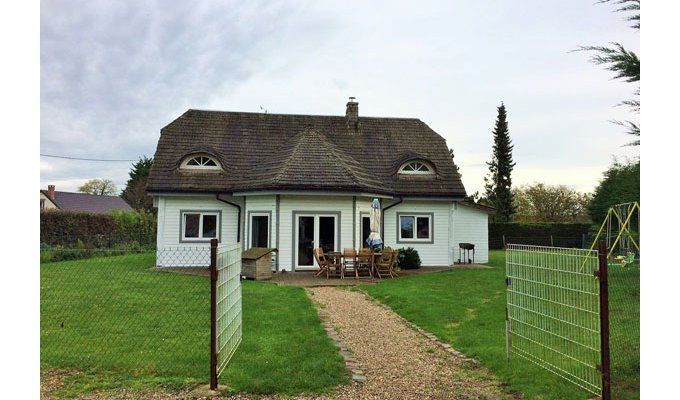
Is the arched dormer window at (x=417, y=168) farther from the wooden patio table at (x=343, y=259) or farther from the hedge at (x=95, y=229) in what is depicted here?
the hedge at (x=95, y=229)

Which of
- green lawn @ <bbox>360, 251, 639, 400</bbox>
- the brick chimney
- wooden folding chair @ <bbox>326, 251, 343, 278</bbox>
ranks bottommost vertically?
green lawn @ <bbox>360, 251, 639, 400</bbox>

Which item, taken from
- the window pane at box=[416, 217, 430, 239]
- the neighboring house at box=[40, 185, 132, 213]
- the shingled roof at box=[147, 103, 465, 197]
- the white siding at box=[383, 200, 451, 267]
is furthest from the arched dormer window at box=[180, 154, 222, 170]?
the neighboring house at box=[40, 185, 132, 213]

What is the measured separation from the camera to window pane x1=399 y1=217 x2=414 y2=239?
2131 cm

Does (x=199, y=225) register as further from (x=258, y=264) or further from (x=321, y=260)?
(x=321, y=260)

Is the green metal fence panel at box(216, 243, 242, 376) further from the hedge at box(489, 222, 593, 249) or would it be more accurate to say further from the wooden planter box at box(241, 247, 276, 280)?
the hedge at box(489, 222, 593, 249)

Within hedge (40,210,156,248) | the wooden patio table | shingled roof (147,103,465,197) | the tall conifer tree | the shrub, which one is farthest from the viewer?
the tall conifer tree

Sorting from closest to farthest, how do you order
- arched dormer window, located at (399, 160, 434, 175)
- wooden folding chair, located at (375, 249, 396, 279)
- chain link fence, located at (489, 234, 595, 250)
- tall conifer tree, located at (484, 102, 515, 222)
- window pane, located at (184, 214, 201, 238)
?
wooden folding chair, located at (375, 249, 396, 279)
window pane, located at (184, 214, 201, 238)
arched dormer window, located at (399, 160, 434, 175)
chain link fence, located at (489, 234, 595, 250)
tall conifer tree, located at (484, 102, 515, 222)

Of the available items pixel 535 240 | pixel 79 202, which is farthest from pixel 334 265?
pixel 79 202

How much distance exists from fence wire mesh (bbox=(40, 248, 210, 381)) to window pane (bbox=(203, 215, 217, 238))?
13.2ft

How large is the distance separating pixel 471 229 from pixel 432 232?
10.7ft
